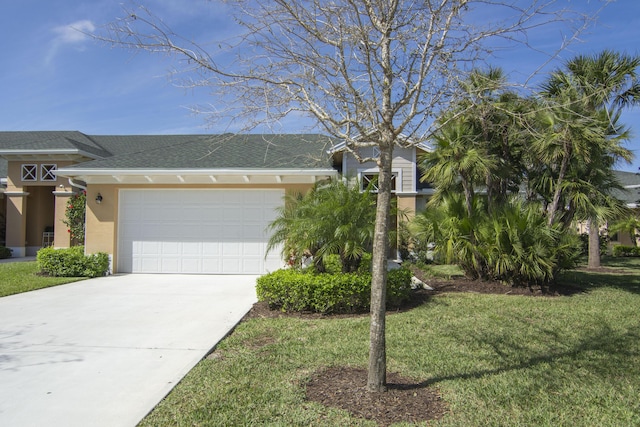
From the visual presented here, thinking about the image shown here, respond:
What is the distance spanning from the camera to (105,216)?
1266 cm

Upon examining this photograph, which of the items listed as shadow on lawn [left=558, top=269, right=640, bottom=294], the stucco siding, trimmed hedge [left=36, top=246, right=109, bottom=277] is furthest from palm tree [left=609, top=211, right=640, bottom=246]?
trimmed hedge [left=36, top=246, right=109, bottom=277]

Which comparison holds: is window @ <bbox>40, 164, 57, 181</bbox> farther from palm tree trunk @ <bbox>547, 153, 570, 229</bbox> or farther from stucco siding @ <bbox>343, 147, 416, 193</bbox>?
palm tree trunk @ <bbox>547, 153, 570, 229</bbox>

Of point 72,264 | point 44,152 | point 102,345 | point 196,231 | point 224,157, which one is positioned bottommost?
point 102,345

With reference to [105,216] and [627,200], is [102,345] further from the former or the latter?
[627,200]

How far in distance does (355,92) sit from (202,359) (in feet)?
11.5

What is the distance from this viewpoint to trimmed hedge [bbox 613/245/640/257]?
21562 millimetres

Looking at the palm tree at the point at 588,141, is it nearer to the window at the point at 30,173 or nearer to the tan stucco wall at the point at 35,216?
the window at the point at 30,173

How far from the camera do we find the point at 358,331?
649 cm

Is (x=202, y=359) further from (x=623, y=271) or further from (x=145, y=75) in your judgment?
(x=623, y=271)

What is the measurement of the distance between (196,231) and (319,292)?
6233mm

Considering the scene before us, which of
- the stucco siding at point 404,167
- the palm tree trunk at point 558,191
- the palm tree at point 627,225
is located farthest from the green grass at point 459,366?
the palm tree at point 627,225

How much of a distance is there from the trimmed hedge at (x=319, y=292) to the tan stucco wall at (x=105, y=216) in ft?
17.0

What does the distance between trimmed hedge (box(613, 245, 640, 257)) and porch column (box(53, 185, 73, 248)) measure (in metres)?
24.5

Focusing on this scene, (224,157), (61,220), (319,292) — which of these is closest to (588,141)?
(319,292)
